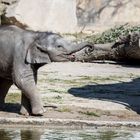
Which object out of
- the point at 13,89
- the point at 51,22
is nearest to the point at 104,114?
the point at 13,89

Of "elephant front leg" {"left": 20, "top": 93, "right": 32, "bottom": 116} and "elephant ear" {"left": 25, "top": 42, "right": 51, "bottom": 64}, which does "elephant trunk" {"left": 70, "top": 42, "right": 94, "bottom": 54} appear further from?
"elephant front leg" {"left": 20, "top": 93, "right": 32, "bottom": 116}

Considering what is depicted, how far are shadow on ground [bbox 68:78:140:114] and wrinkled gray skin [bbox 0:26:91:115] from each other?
1.54 metres

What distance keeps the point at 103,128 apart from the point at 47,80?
14.5 feet

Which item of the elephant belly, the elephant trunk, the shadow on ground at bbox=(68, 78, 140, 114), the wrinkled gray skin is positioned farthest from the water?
the shadow on ground at bbox=(68, 78, 140, 114)

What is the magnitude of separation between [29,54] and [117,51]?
7.24 m

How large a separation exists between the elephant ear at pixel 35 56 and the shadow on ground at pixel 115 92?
5.49 ft

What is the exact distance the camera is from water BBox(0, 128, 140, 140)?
8316 mm

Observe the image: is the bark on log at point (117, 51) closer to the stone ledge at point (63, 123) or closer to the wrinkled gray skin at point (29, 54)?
the wrinkled gray skin at point (29, 54)

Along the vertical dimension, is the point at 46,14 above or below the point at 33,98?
above

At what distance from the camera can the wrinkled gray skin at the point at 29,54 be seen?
9.36m

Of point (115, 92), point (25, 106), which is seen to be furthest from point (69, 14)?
point (25, 106)

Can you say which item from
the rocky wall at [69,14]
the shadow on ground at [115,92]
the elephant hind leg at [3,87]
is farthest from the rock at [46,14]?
the elephant hind leg at [3,87]

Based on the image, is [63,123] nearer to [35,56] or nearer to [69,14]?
[35,56]

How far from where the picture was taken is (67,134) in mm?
8547
